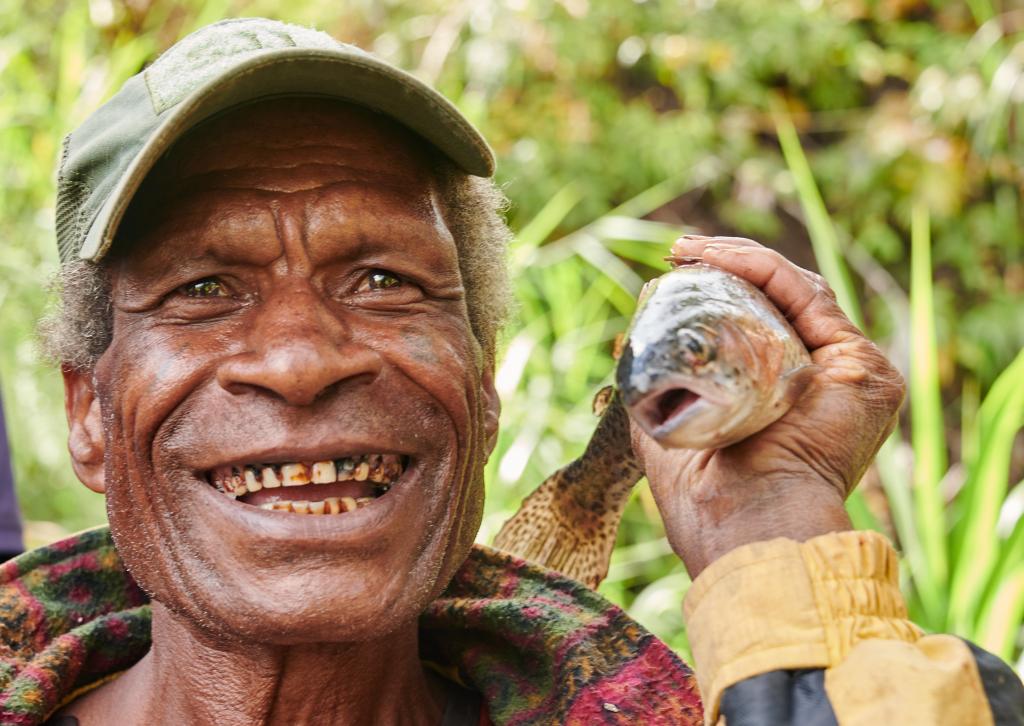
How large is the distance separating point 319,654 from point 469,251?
2.39ft

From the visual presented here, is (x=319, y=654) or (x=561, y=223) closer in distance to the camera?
(x=319, y=654)

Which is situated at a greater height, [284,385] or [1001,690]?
[284,385]

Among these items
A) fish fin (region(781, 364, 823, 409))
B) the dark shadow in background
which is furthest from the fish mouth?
the dark shadow in background

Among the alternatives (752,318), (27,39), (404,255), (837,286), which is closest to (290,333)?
(404,255)

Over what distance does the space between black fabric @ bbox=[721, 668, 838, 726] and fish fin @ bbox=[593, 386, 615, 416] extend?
2.53 ft

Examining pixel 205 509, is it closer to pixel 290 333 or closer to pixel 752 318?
pixel 290 333

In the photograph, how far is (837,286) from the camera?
13.4 feet

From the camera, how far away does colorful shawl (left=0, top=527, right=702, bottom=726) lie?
83.3 inches

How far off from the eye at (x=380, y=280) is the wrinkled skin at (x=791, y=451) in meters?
0.45

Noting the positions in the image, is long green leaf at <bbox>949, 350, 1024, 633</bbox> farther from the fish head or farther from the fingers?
the fish head

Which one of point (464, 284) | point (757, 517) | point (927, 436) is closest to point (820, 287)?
point (757, 517)

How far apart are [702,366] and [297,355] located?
1.97 feet

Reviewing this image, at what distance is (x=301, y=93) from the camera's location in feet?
6.18

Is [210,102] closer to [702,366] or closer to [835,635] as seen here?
[702,366]
